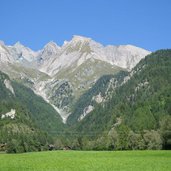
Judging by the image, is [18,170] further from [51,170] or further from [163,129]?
[163,129]

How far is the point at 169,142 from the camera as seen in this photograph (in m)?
169

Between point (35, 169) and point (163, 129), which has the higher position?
point (163, 129)

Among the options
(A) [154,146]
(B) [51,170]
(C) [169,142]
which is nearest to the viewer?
(B) [51,170]

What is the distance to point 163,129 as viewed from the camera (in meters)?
176

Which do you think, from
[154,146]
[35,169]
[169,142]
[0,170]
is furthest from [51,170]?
[154,146]

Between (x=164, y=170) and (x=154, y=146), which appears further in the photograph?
(x=154, y=146)

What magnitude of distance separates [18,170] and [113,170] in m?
12.4

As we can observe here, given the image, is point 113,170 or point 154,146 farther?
point 154,146

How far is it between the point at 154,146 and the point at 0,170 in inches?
5681

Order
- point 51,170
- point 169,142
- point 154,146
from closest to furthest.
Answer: point 51,170, point 169,142, point 154,146

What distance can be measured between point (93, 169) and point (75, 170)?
9.47ft

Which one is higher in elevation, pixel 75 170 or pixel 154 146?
pixel 154 146

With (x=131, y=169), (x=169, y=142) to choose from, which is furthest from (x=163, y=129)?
(x=131, y=169)

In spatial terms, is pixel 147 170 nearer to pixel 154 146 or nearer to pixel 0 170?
pixel 0 170
